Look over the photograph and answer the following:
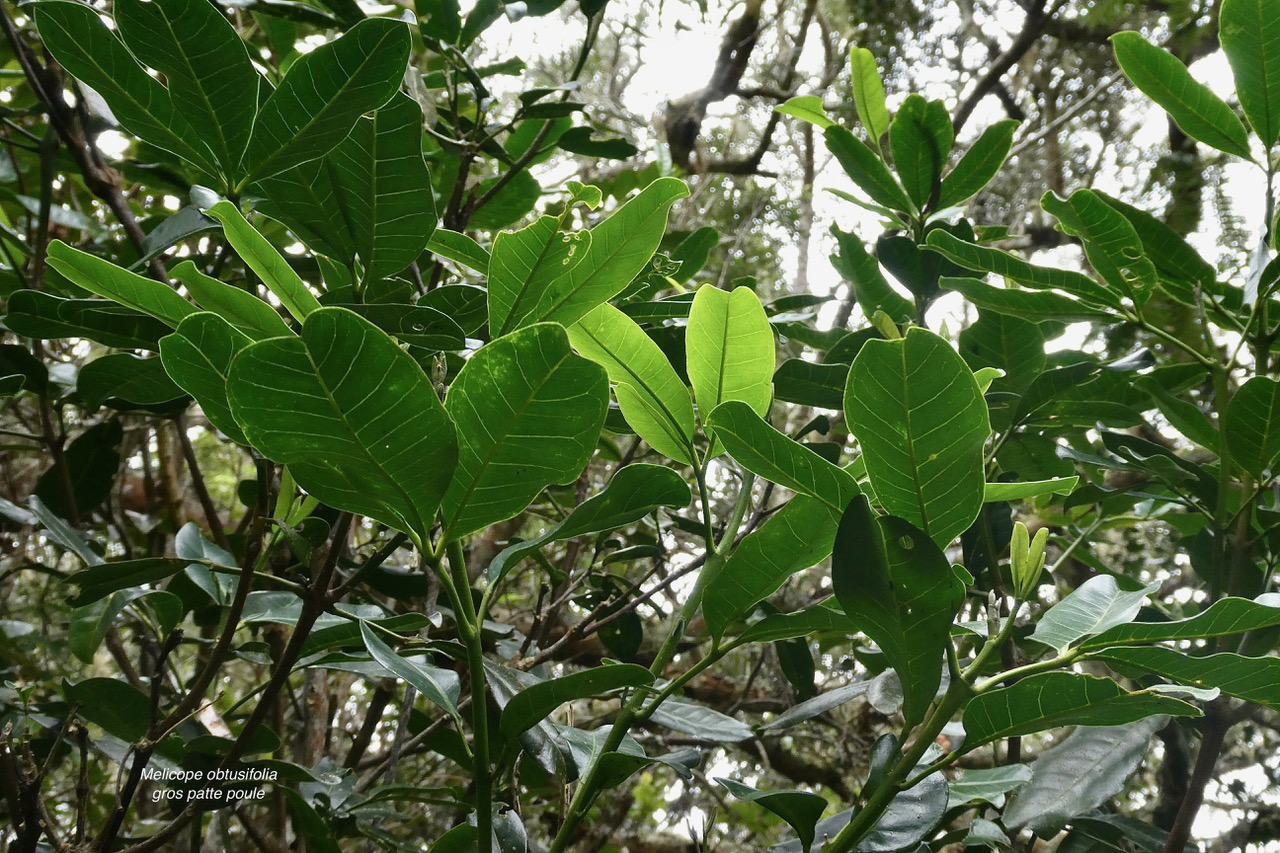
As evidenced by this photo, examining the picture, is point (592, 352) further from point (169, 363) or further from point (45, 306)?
point (45, 306)

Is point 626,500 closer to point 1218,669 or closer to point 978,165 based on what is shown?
point 1218,669

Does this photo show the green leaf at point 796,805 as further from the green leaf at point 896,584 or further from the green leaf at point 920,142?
the green leaf at point 920,142

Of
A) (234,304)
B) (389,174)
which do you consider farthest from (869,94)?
(234,304)

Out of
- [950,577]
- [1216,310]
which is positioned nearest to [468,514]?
[950,577]

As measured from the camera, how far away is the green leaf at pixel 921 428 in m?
0.42

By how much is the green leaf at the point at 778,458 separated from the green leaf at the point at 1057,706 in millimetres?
151

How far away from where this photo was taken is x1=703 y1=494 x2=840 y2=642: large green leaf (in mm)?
516

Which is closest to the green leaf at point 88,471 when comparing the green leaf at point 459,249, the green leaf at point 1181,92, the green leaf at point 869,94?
the green leaf at point 459,249

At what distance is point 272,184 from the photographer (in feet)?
1.81

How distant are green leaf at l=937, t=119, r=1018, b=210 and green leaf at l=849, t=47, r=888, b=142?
9cm

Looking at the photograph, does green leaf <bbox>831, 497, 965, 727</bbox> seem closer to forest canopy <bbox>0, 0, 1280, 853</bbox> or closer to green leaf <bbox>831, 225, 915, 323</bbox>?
forest canopy <bbox>0, 0, 1280, 853</bbox>

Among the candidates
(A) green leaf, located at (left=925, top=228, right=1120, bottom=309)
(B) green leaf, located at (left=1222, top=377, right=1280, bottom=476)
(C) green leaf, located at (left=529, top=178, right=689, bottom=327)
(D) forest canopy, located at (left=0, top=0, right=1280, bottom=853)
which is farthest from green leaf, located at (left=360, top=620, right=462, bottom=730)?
(B) green leaf, located at (left=1222, top=377, right=1280, bottom=476)

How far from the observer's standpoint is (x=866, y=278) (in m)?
0.94

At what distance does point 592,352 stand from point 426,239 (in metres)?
0.13
